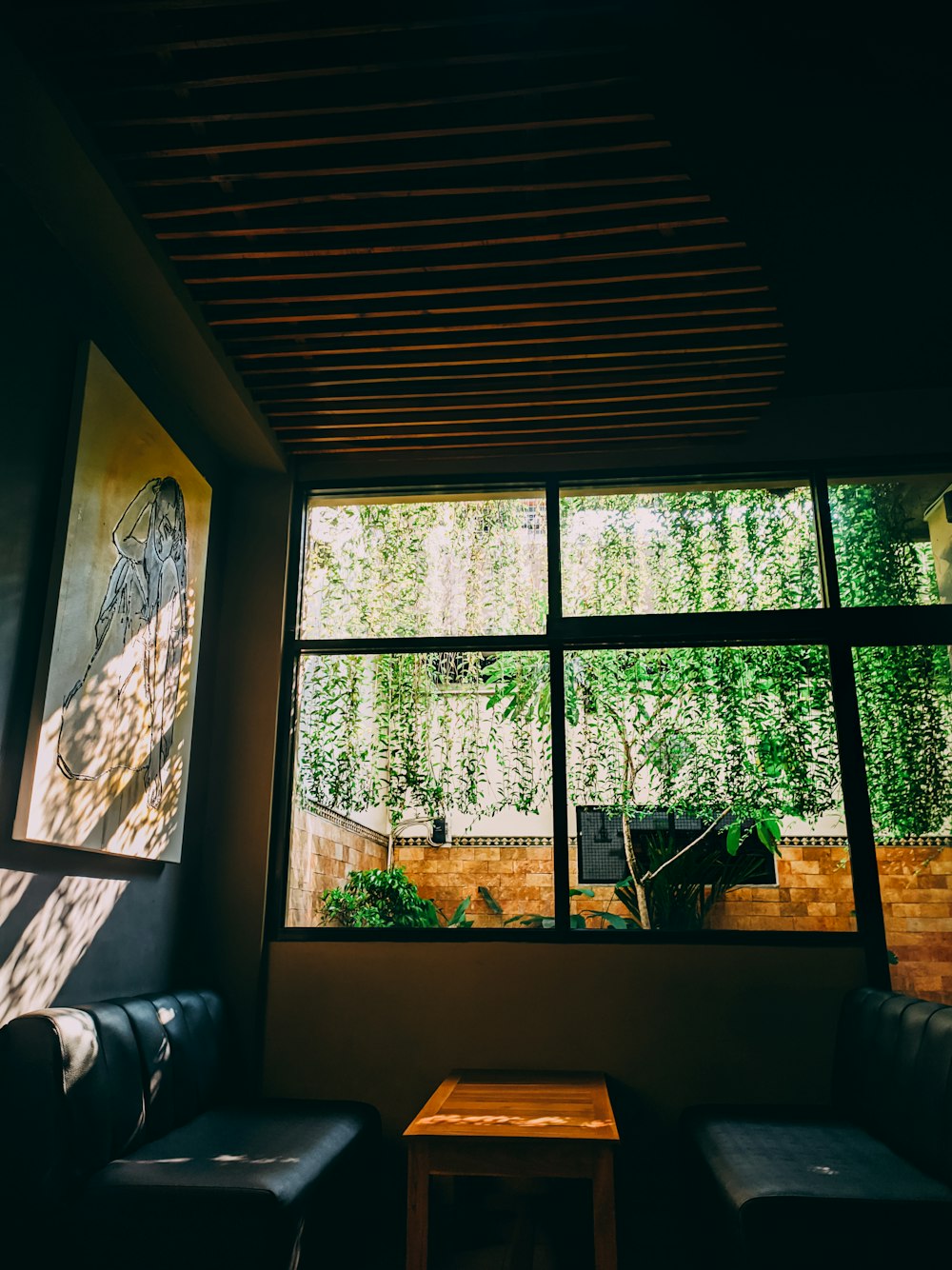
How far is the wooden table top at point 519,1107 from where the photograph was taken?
8.95 ft

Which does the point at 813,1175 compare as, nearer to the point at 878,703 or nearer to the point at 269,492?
the point at 878,703

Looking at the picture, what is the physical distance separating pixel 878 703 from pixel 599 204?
243 centimetres

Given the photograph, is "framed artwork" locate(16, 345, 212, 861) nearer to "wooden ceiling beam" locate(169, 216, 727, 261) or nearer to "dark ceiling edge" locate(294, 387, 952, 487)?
"wooden ceiling beam" locate(169, 216, 727, 261)

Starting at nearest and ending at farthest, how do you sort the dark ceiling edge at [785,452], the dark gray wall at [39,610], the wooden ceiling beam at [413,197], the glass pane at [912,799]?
the dark gray wall at [39,610]
the wooden ceiling beam at [413,197]
the glass pane at [912,799]
the dark ceiling edge at [785,452]

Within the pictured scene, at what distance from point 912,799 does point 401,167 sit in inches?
126

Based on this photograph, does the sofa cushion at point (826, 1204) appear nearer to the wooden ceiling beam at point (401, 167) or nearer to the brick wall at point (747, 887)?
the brick wall at point (747, 887)

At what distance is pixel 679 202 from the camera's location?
3189 mm

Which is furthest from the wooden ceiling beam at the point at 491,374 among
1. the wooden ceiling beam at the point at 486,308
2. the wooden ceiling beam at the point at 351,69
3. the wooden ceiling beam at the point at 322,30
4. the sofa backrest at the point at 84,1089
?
the sofa backrest at the point at 84,1089

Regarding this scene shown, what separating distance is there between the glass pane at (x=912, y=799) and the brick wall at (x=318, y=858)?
2152 millimetres

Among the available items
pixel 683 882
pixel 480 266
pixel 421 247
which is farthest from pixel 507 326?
pixel 683 882

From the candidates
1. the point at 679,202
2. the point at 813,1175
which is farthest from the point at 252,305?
the point at 813,1175

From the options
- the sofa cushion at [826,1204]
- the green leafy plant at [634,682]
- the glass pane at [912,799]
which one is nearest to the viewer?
the sofa cushion at [826,1204]

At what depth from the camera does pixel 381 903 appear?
167 inches

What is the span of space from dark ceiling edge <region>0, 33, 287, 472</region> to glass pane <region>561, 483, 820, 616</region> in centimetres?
156
